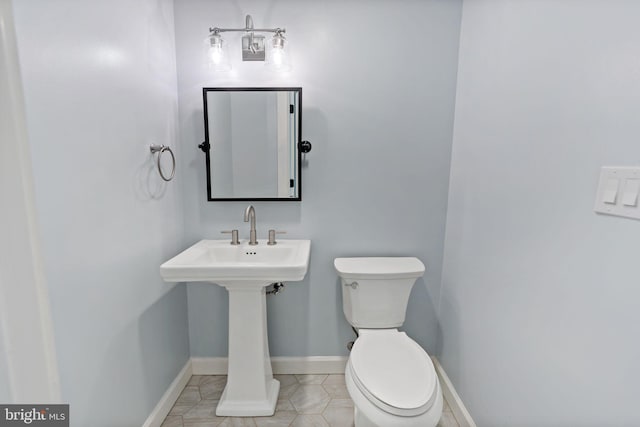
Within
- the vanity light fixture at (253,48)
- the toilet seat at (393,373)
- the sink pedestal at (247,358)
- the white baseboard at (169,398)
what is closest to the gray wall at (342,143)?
the vanity light fixture at (253,48)

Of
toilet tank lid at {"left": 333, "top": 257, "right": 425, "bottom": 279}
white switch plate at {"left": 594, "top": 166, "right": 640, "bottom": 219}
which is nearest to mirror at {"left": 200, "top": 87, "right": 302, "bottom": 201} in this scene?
toilet tank lid at {"left": 333, "top": 257, "right": 425, "bottom": 279}

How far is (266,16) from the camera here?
5.01ft

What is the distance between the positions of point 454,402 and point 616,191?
1.31m

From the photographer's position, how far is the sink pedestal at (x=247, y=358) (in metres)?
1.45

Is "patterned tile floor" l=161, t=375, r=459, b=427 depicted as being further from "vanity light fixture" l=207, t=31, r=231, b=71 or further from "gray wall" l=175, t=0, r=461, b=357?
"vanity light fixture" l=207, t=31, r=231, b=71

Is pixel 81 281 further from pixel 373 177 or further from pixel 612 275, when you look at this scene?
pixel 612 275

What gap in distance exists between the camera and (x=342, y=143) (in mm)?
1622

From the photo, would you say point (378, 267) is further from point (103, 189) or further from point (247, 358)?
point (103, 189)

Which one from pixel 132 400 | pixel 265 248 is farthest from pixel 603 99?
pixel 132 400

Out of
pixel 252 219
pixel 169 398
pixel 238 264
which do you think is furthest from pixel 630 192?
pixel 169 398

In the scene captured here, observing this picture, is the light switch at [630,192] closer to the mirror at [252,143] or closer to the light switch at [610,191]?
the light switch at [610,191]

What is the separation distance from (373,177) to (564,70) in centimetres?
92

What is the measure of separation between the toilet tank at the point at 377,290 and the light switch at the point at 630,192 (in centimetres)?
92

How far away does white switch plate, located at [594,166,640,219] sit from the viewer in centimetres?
67
